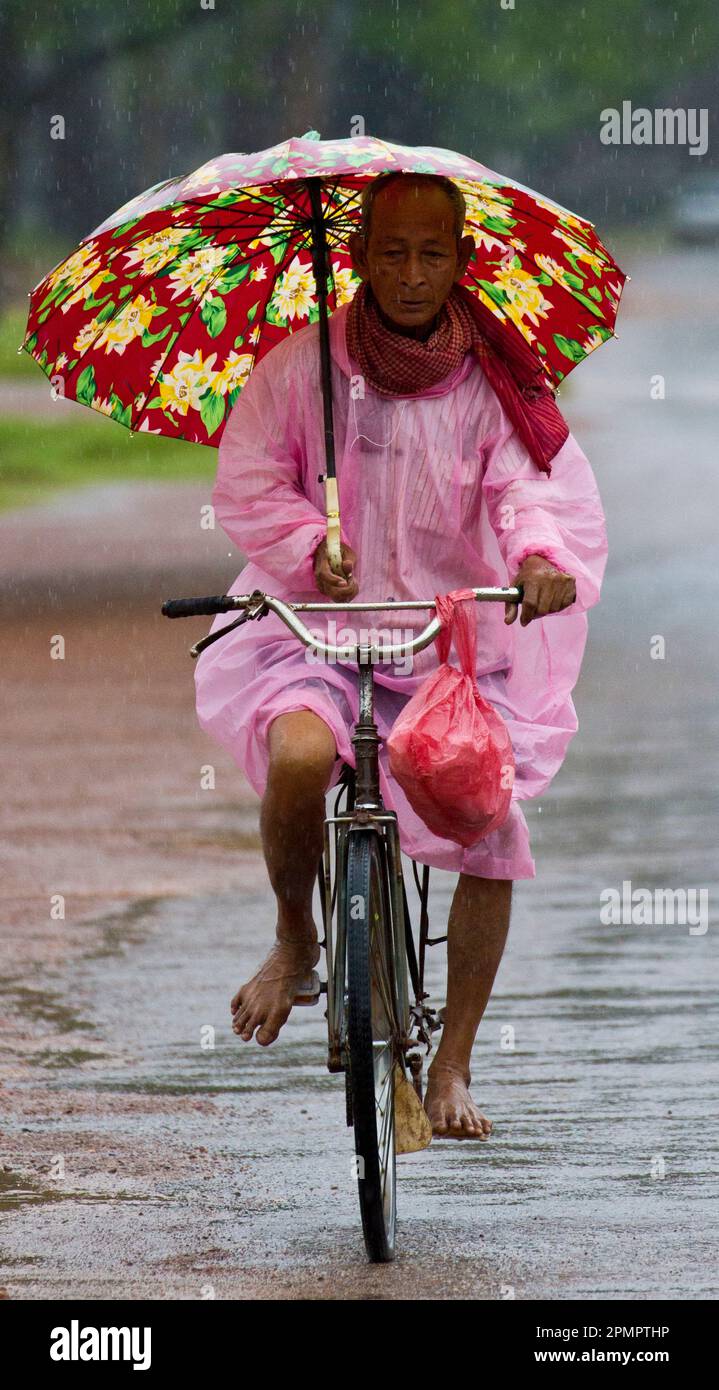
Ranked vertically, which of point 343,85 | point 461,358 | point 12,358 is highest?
point 343,85

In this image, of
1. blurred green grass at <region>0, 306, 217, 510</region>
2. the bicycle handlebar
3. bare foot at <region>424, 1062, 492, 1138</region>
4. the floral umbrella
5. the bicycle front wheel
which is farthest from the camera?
blurred green grass at <region>0, 306, 217, 510</region>

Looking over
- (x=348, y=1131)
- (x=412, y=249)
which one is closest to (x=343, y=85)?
(x=348, y=1131)

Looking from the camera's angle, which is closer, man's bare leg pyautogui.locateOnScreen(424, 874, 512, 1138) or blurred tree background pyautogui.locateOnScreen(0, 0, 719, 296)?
man's bare leg pyautogui.locateOnScreen(424, 874, 512, 1138)

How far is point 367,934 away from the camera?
15.0ft

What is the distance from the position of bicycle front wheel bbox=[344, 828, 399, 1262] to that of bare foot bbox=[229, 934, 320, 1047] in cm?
30

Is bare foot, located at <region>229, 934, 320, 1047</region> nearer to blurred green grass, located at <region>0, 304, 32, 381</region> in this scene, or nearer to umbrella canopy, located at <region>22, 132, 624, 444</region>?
umbrella canopy, located at <region>22, 132, 624, 444</region>

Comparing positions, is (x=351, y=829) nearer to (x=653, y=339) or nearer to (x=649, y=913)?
(x=649, y=913)

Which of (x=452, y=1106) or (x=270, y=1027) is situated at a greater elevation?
(x=270, y=1027)

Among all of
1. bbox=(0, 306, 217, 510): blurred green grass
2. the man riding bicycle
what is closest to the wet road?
the man riding bicycle

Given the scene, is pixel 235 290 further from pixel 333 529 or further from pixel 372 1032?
pixel 372 1032

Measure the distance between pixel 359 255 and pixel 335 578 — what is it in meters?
0.73

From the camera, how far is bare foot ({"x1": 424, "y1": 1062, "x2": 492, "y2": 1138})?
5.08 m

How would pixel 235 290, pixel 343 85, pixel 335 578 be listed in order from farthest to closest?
pixel 343 85
pixel 235 290
pixel 335 578
